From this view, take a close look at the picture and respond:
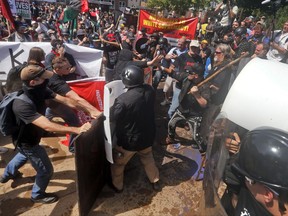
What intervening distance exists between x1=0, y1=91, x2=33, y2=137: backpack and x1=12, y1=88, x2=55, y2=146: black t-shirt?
0.21 feet

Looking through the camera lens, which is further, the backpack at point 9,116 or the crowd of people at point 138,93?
the crowd of people at point 138,93

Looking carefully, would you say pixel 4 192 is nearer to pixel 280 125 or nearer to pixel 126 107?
pixel 126 107

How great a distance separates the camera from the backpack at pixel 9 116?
2.82 meters

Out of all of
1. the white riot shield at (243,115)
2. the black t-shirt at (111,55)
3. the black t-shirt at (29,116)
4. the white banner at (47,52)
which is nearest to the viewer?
the white riot shield at (243,115)

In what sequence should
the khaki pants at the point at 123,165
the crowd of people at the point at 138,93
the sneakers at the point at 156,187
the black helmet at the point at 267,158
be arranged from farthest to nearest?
the sneakers at the point at 156,187, the khaki pants at the point at 123,165, the crowd of people at the point at 138,93, the black helmet at the point at 267,158

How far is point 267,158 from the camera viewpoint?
1.19 m

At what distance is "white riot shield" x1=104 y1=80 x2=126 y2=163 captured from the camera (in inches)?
119

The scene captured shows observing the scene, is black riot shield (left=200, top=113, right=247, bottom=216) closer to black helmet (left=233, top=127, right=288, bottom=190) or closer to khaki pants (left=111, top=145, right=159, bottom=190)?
black helmet (left=233, top=127, right=288, bottom=190)

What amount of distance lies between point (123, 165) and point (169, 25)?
6.17 metres

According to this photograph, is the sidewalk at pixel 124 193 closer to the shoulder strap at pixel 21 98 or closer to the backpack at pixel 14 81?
the shoulder strap at pixel 21 98

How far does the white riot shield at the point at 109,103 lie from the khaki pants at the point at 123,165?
9.3 inches

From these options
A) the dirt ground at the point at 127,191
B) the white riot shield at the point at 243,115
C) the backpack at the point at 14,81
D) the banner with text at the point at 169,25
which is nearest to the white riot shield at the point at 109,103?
the dirt ground at the point at 127,191

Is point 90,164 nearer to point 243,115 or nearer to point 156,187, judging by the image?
point 156,187

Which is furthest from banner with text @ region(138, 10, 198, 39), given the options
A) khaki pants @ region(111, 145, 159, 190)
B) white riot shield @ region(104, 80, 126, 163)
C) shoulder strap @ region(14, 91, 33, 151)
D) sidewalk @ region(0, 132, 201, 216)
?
shoulder strap @ region(14, 91, 33, 151)
